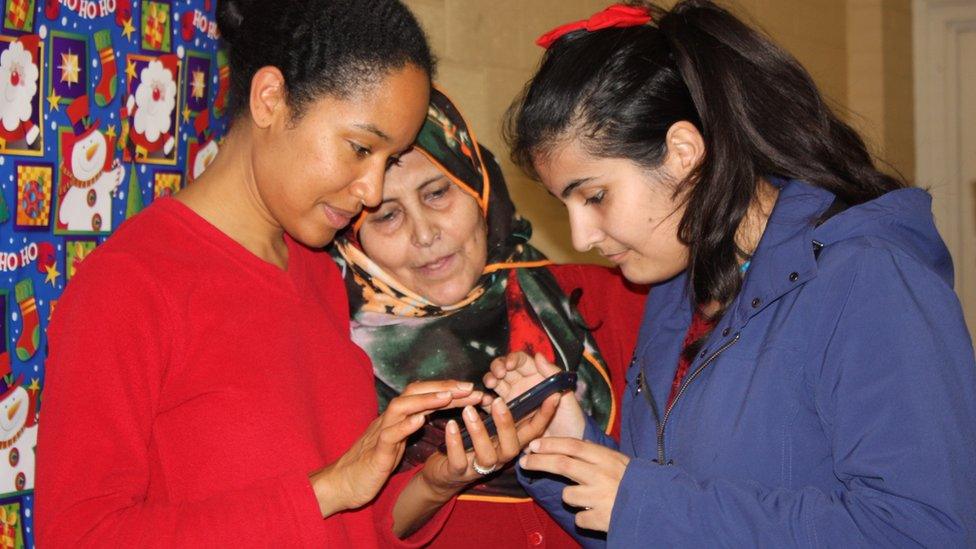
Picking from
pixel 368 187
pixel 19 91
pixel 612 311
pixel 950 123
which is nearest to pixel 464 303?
pixel 612 311

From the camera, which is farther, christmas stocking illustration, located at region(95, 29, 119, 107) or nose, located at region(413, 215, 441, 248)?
nose, located at region(413, 215, 441, 248)

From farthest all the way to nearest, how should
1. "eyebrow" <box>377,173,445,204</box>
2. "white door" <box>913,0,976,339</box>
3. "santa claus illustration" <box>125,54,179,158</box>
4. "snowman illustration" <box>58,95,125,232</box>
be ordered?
1. "white door" <box>913,0,976,339</box>
2. "eyebrow" <box>377,173,445,204</box>
3. "santa claus illustration" <box>125,54,179,158</box>
4. "snowman illustration" <box>58,95,125,232</box>

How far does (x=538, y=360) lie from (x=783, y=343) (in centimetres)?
52

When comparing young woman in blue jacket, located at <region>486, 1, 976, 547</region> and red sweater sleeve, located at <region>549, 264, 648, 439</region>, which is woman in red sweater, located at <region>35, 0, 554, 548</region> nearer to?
young woman in blue jacket, located at <region>486, 1, 976, 547</region>

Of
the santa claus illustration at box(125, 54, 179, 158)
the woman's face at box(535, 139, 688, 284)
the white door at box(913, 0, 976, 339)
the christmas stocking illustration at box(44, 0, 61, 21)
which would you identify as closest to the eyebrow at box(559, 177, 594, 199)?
the woman's face at box(535, 139, 688, 284)

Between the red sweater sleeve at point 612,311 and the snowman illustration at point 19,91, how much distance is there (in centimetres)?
110

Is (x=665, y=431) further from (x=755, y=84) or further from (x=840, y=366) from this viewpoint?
(x=755, y=84)

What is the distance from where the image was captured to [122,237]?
1419mm

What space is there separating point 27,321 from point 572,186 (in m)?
0.96

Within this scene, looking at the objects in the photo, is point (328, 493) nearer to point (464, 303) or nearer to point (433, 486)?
point (433, 486)

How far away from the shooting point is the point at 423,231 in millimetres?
1976

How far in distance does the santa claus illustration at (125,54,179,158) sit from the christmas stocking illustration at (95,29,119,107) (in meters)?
0.05

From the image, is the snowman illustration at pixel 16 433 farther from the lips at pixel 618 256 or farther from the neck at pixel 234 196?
the lips at pixel 618 256

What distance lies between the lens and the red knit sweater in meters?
1.27
